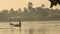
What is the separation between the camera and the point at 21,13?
134 meters

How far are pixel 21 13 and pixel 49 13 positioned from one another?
19.2m

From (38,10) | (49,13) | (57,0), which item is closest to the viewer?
(57,0)

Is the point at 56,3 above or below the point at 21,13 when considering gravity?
above

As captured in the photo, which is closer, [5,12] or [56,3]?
[56,3]

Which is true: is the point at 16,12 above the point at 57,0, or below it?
below

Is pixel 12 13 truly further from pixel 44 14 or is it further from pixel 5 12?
pixel 44 14

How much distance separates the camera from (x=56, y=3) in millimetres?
13500

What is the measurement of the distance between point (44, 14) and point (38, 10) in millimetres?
6835

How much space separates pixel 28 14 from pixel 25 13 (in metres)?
1.54

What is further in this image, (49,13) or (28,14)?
(28,14)

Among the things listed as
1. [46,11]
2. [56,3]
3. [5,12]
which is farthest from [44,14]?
[56,3]

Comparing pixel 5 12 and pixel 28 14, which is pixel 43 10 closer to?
pixel 28 14

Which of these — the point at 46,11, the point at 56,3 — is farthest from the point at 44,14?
the point at 56,3

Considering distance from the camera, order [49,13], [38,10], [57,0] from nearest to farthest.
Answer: [57,0]
[49,13]
[38,10]
